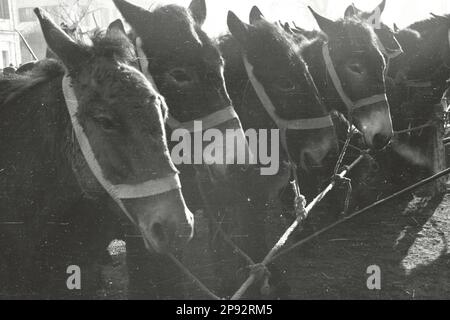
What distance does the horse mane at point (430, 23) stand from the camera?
22.2 ft

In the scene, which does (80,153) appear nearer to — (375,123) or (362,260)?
(375,123)

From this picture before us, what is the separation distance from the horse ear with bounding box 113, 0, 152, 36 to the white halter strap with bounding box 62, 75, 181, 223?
1057 millimetres

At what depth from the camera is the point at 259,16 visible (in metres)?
4.26

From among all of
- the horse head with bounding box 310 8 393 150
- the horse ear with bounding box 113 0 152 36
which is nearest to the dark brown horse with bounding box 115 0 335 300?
the horse ear with bounding box 113 0 152 36

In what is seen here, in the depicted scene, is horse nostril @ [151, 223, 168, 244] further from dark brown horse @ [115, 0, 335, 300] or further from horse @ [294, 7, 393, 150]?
horse @ [294, 7, 393, 150]

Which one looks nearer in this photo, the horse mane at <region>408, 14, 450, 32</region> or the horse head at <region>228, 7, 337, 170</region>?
the horse head at <region>228, 7, 337, 170</region>

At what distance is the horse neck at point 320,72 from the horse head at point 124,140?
264cm

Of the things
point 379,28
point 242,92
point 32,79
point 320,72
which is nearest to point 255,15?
point 242,92

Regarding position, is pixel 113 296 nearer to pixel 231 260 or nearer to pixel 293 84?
pixel 231 260

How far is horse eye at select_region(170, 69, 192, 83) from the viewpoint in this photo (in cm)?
332

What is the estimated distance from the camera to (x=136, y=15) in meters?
3.44

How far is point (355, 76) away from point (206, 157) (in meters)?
2.08

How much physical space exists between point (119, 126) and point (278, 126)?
2004 mm

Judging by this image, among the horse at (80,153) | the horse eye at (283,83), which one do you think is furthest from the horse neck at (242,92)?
the horse at (80,153)
